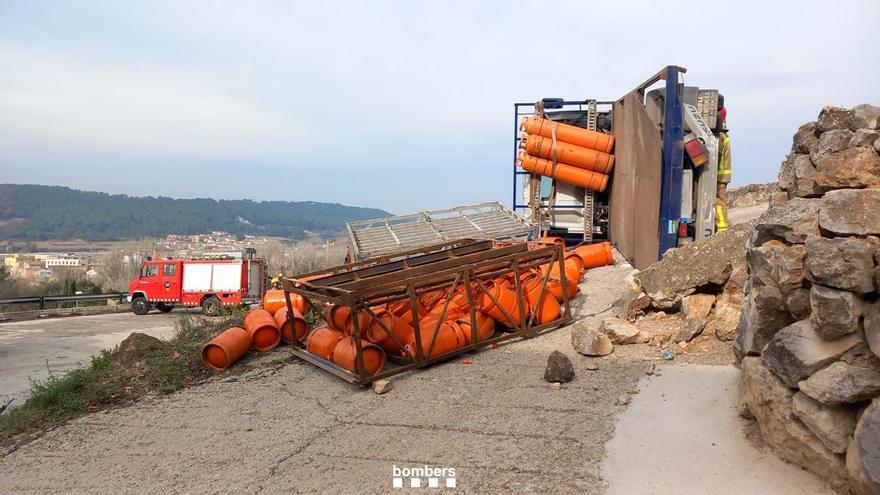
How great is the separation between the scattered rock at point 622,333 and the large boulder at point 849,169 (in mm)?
3714

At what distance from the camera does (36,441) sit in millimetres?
8195

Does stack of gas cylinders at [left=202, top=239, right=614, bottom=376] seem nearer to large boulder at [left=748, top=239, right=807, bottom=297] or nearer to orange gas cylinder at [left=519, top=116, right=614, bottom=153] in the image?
orange gas cylinder at [left=519, top=116, right=614, bottom=153]

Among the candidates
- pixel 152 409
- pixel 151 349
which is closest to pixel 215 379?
pixel 152 409

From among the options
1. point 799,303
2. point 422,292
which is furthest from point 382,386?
point 799,303

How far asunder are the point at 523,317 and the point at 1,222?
472 ft

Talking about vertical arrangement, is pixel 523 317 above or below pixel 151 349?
above

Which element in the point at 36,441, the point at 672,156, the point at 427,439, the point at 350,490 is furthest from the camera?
the point at 672,156

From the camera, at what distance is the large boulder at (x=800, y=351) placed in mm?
4309

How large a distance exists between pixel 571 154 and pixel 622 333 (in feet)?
21.3

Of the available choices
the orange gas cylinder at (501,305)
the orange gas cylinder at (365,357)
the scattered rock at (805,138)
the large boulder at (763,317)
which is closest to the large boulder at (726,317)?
the large boulder at (763,317)

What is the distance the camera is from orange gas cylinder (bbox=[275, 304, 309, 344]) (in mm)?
10348

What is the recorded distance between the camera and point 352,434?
692 cm

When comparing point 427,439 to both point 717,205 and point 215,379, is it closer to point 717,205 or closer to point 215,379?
point 215,379

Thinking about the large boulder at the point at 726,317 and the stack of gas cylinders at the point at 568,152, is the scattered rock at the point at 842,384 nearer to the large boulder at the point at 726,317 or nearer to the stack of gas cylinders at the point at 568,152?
the large boulder at the point at 726,317
